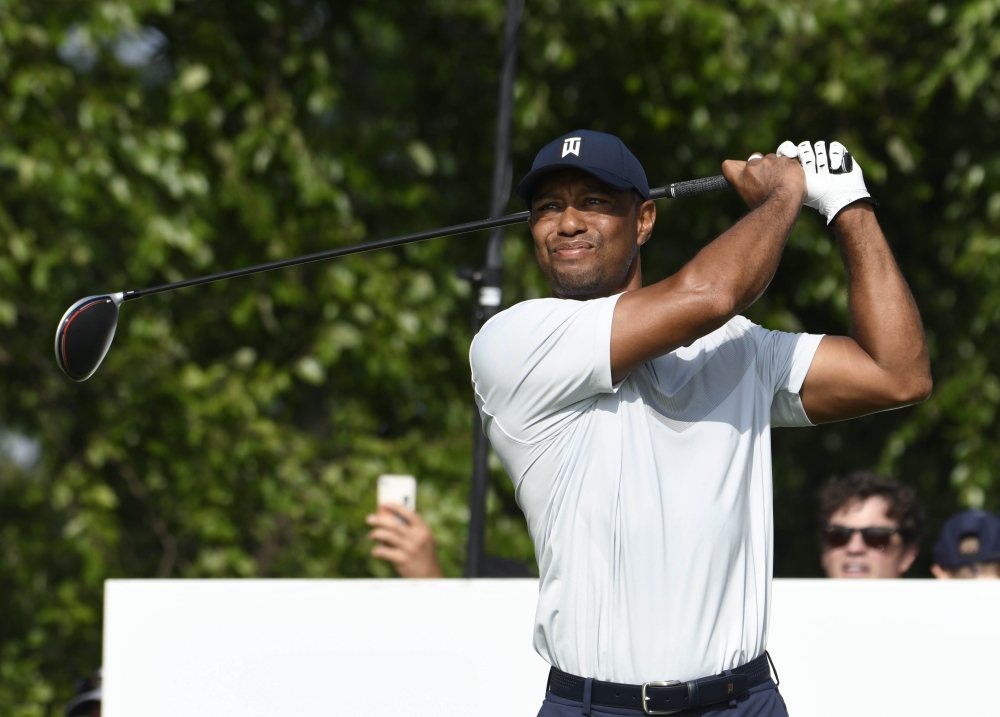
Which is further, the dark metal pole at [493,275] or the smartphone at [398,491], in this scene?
the smartphone at [398,491]

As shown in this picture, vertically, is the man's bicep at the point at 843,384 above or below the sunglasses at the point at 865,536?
above

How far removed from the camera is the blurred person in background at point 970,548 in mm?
3773

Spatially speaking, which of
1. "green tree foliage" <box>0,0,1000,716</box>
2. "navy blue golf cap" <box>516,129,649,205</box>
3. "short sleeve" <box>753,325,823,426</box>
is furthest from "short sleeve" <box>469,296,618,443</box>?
"green tree foliage" <box>0,0,1000,716</box>

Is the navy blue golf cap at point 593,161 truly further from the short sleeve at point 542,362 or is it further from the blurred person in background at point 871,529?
the blurred person in background at point 871,529

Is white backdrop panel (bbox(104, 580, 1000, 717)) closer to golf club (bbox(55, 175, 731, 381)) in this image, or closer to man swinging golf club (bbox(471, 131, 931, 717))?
golf club (bbox(55, 175, 731, 381))

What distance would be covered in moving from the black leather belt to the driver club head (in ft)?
4.40

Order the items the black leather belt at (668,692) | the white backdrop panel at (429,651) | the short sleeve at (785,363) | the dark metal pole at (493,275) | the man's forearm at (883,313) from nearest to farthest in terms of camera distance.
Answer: the black leather belt at (668,692), the man's forearm at (883,313), the short sleeve at (785,363), the white backdrop panel at (429,651), the dark metal pole at (493,275)

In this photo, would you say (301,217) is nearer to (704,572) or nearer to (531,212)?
(531,212)

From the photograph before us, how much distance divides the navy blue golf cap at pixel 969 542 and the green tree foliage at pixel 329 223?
50.3 inches

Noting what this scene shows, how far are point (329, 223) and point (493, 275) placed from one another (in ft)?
5.53

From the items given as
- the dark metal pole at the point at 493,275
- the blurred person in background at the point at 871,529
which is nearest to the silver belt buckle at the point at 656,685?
the dark metal pole at the point at 493,275

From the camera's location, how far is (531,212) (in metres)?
2.32

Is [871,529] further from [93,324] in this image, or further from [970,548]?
[93,324]

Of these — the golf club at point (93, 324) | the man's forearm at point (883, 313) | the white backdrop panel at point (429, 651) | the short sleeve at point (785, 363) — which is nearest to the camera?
the man's forearm at point (883, 313)
